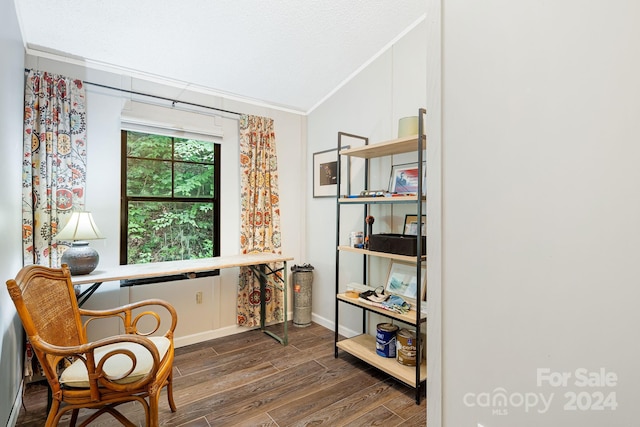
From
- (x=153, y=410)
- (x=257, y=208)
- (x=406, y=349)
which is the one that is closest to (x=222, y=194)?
(x=257, y=208)

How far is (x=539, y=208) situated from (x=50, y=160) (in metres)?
3.01

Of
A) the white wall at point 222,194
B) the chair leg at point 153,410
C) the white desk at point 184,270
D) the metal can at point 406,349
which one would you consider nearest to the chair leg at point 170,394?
the chair leg at point 153,410

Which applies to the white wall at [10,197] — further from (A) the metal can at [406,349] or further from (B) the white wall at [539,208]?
(A) the metal can at [406,349]

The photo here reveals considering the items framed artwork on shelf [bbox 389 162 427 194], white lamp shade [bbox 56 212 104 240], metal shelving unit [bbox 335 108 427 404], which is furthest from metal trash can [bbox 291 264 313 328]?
white lamp shade [bbox 56 212 104 240]

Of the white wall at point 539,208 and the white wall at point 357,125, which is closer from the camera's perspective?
the white wall at point 539,208

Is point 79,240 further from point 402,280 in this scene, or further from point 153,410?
point 402,280

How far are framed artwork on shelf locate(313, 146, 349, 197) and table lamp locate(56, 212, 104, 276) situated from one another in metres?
2.10

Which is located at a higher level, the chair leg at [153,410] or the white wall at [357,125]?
the white wall at [357,125]

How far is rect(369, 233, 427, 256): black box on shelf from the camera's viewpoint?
2.25m

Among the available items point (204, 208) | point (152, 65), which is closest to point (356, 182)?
point (204, 208)

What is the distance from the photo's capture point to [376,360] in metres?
2.49

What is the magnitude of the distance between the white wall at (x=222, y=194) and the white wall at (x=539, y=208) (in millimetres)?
2824

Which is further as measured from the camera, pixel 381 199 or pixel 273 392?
pixel 381 199

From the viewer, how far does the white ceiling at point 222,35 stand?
209cm
